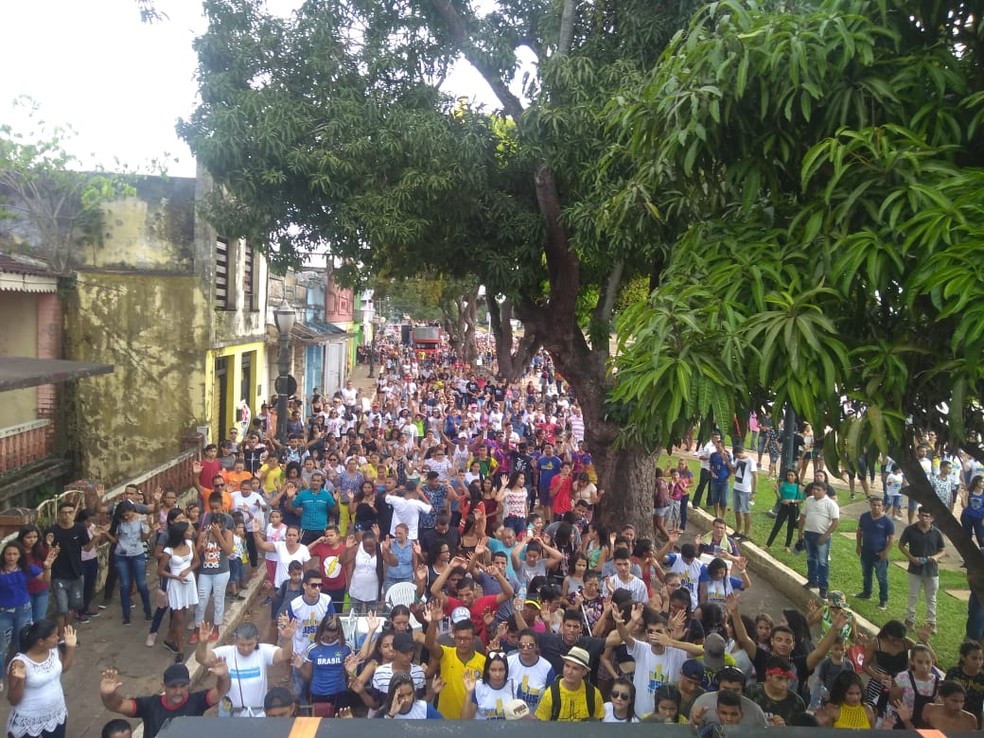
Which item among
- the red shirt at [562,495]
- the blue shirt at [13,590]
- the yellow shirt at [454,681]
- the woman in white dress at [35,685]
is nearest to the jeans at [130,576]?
the blue shirt at [13,590]

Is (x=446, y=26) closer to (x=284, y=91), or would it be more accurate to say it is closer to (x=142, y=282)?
(x=284, y=91)

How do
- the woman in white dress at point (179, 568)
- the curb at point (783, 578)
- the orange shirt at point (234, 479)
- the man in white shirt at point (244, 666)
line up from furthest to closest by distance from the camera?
the orange shirt at point (234, 479) < the curb at point (783, 578) < the woman in white dress at point (179, 568) < the man in white shirt at point (244, 666)

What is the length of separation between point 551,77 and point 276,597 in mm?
6684

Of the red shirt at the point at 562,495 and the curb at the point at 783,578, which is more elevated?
the red shirt at the point at 562,495

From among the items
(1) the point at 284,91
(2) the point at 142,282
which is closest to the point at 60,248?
(2) the point at 142,282

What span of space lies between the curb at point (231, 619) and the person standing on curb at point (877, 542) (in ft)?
24.3

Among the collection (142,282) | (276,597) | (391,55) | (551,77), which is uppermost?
(391,55)

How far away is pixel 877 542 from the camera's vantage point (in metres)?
9.31

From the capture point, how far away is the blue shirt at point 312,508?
959 cm

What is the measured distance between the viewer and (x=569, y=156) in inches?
372

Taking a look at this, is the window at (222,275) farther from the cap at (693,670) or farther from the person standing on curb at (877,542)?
the cap at (693,670)

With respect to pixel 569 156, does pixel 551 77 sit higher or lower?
higher

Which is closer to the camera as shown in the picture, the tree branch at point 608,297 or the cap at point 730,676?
the cap at point 730,676

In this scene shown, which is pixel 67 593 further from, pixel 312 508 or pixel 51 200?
pixel 51 200
